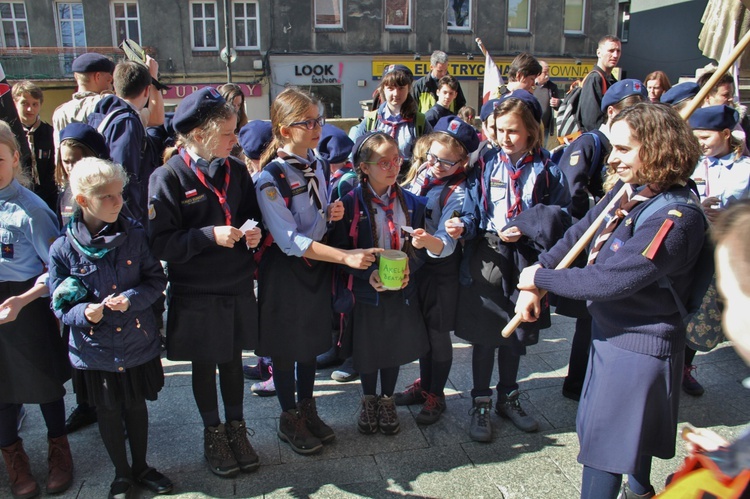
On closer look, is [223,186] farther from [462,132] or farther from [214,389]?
[462,132]

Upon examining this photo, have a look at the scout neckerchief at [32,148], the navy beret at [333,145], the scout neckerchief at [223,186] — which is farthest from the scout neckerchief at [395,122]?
the scout neckerchief at [32,148]

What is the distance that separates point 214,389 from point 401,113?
3.09 m

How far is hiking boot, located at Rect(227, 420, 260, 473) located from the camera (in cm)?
314

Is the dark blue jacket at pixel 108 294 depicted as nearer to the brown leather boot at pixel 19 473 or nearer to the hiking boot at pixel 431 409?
the brown leather boot at pixel 19 473

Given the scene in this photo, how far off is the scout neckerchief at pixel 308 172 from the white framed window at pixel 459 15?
→ 22547 mm

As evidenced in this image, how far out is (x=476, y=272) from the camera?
3426 mm

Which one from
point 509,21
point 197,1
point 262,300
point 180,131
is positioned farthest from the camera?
point 509,21

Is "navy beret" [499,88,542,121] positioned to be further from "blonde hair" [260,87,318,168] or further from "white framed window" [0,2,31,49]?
"white framed window" [0,2,31,49]

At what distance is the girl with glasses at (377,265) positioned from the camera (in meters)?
3.20

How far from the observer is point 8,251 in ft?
9.48

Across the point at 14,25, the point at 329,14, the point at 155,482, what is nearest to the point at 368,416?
the point at 155,482

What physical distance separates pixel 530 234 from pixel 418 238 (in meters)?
0.62

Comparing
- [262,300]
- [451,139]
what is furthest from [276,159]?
[451,139]

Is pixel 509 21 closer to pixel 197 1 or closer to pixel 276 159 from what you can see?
pixel 197 1
